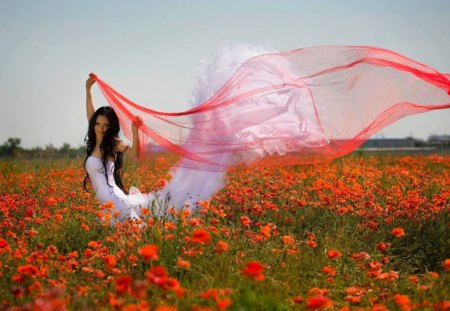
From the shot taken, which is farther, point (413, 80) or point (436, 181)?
point (436, 181)

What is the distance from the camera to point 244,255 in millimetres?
4289

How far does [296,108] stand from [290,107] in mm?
55

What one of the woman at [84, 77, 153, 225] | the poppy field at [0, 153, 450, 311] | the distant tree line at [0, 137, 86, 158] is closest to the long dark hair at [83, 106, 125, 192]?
the woman at [84, 77, 153, 225]

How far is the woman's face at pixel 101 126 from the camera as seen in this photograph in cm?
606

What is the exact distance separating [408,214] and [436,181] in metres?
2.45

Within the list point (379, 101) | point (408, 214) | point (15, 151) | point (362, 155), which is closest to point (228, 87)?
point (379, 101)

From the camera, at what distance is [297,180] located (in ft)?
24.2

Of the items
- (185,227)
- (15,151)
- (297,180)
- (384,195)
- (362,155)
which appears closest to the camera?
(185,227)

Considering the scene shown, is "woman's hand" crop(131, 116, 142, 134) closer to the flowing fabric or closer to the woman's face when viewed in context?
the flowing fabric

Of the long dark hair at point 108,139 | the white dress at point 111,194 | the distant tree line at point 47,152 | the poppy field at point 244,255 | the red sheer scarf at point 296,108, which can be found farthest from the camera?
the distant tree line at point 47,152

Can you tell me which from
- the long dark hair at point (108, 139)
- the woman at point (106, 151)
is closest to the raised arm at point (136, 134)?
the woman at point (106, 151)

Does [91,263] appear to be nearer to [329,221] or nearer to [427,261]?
[329,221]

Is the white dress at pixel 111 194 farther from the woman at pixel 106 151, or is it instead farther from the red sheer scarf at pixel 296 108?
the red sheer scarf at pixel 296 108

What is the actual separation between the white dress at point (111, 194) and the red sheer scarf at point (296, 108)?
44 cm
